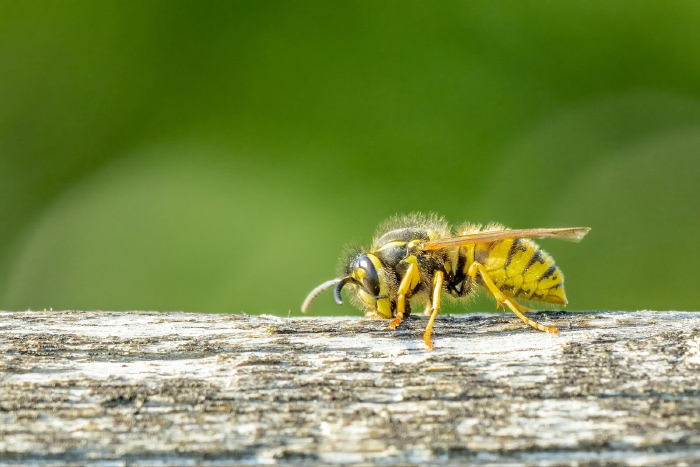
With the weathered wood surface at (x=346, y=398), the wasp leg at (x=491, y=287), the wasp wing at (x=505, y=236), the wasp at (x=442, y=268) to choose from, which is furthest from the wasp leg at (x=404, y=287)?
the weathered wood surface at (x=346, y=398)

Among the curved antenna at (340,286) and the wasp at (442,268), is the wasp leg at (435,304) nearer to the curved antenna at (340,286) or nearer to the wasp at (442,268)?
the wasp at (442,268)

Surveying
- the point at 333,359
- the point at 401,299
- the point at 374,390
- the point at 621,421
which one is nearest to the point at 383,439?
the point at 374,390

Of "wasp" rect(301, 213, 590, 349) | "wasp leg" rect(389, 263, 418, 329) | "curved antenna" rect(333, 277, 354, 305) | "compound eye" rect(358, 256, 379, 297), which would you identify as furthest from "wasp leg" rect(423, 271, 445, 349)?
"curved antenna" rect(333, 277, 354, 305)

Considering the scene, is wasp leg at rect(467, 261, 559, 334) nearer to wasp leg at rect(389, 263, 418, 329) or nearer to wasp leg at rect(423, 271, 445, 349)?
wasp leg at rect(423, 271, 445, 349)

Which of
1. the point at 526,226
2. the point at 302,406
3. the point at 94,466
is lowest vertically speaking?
the point at 94,466

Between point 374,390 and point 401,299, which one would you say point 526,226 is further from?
point 374,390

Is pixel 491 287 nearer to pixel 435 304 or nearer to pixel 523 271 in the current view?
pixel 523 271
